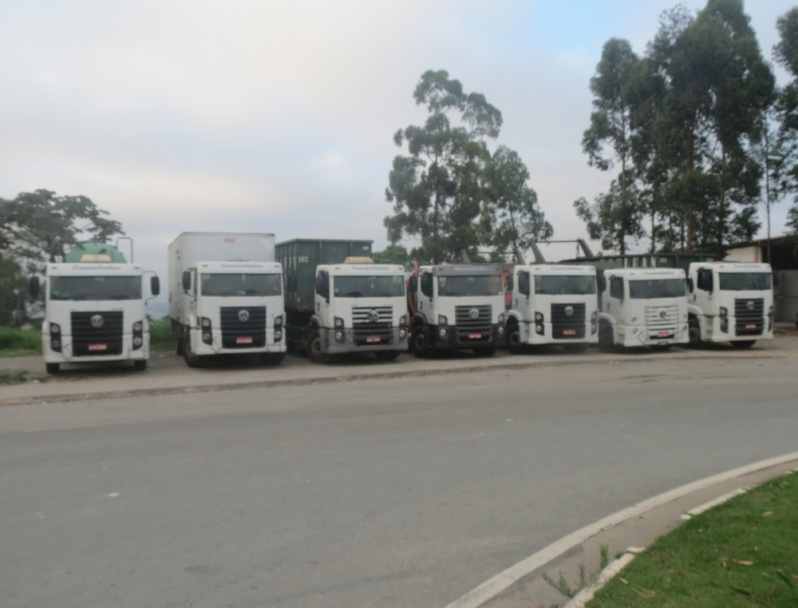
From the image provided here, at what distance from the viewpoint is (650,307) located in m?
22.7

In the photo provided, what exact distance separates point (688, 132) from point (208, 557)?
32886 mm

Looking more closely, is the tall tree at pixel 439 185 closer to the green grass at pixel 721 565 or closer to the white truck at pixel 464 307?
the white truck at pixel 464 307

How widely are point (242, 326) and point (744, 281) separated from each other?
15.3m

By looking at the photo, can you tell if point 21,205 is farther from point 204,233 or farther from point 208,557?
point 208,557

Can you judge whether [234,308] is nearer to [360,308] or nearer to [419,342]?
[360,308]

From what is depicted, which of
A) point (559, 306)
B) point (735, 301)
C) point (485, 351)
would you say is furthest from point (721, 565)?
point (735, 301)

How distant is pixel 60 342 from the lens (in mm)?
17484

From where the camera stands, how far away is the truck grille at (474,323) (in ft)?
70.4

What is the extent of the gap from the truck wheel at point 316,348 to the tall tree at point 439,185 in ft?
48.0

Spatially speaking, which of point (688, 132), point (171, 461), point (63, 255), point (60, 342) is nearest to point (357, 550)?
point (171, 461)

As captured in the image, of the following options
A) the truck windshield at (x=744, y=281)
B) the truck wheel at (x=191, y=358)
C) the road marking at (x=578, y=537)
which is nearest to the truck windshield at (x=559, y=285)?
the truck windshield at (x=744, y=281)

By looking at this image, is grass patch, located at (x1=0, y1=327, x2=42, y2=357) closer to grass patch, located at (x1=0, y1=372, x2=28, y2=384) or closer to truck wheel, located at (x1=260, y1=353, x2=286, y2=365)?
grass patch, located at (x1=0, y1=372, x2=28, y2=384)

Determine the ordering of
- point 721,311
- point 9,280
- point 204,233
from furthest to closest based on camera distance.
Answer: point 9,280
point 721,311
point 204,233

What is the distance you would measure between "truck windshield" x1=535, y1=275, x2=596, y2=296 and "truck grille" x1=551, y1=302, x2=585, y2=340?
0.39m
